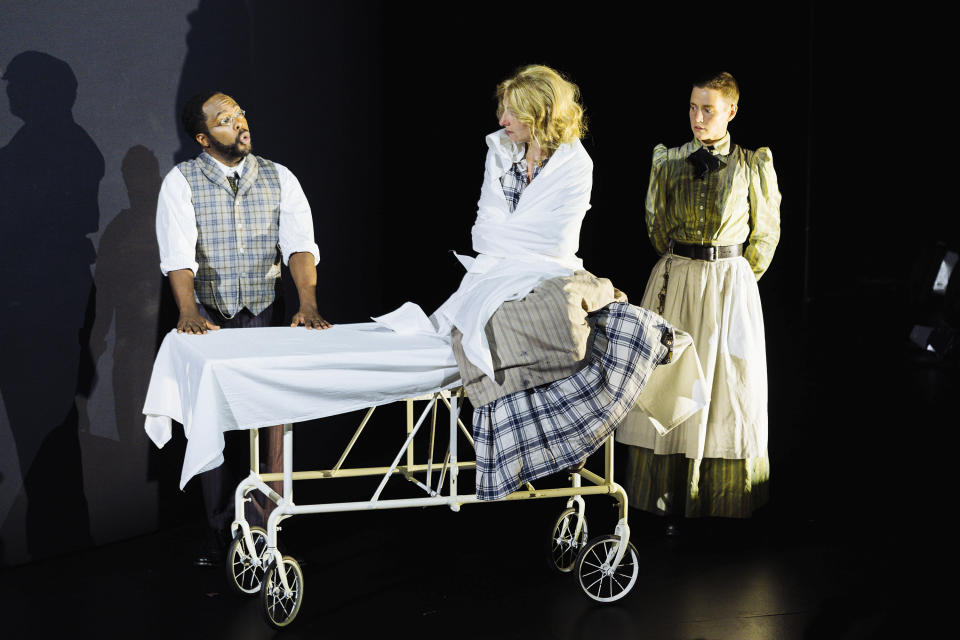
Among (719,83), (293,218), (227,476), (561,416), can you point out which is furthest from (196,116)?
(719,83)

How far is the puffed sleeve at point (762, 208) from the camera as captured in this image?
13.3 feet

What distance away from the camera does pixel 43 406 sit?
3.74m

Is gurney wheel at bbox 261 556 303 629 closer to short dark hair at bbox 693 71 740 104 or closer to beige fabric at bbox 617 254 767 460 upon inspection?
beige fabric at bbox 617 254 767 460

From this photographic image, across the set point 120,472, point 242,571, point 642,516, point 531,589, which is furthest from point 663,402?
point 120,472

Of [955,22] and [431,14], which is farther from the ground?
[955,22]

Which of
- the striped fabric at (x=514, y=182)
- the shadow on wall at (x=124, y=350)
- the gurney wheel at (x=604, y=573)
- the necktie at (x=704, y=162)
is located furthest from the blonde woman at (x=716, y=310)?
the shadow on wall at (x=124, y=350)

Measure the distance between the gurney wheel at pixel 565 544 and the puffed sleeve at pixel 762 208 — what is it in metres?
1.26

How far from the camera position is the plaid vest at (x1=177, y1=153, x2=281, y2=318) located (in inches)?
140

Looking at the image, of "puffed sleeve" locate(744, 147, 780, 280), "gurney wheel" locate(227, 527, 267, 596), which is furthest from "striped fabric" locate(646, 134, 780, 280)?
"gurney wheel" locate(227, 527, 267, 596)

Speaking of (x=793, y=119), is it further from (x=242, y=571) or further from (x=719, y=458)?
(x=242, y=571)

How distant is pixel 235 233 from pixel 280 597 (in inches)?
49.4

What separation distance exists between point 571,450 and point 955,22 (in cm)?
680

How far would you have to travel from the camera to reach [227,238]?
3.58m

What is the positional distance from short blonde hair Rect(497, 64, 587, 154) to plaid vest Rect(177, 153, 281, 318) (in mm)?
975
